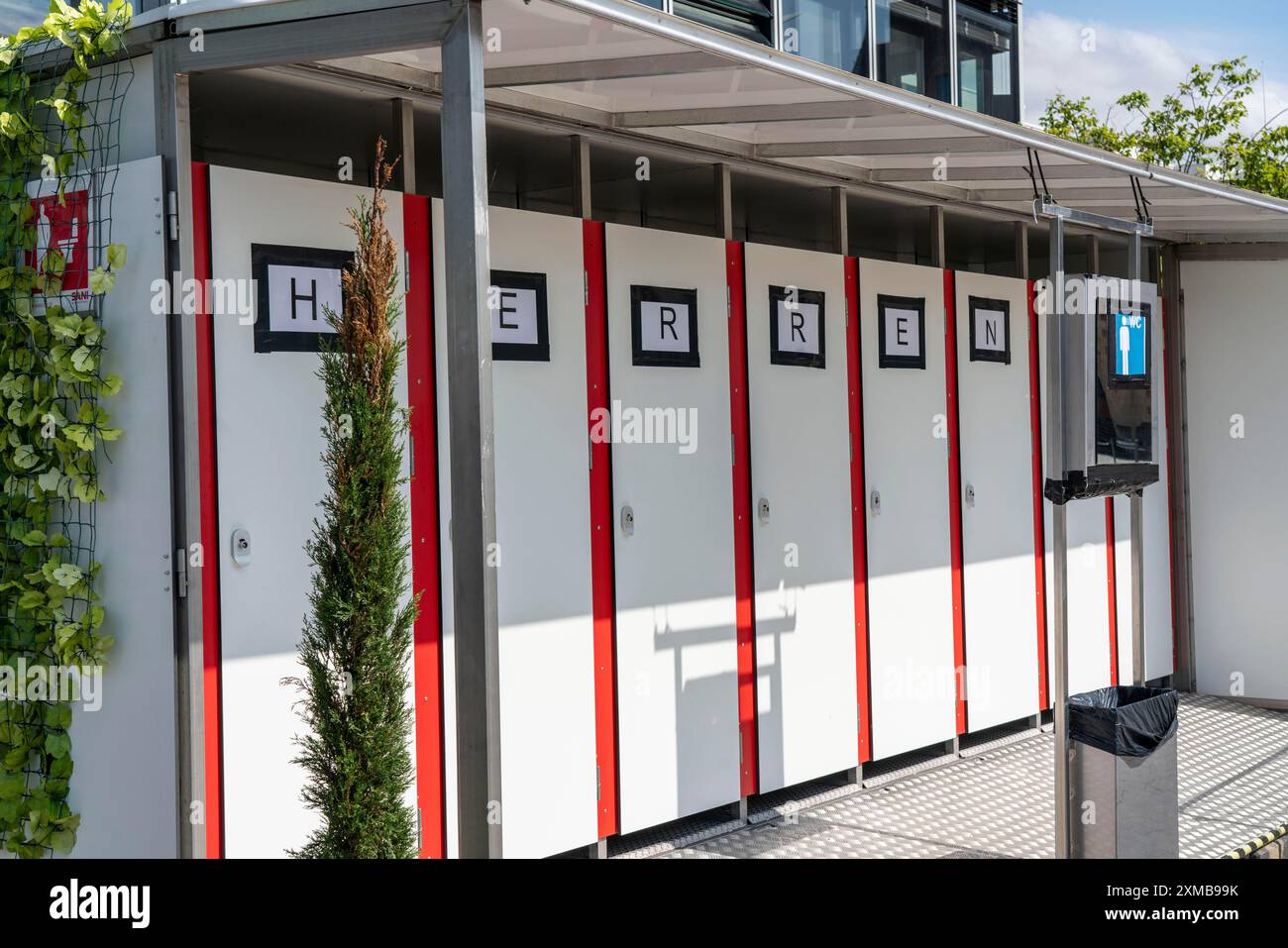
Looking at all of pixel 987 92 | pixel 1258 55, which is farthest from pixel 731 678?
pixel 1258 55

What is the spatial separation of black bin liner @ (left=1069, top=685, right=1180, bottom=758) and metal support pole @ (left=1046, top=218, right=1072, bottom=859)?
0.06 m

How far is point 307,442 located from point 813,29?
8.53 metres

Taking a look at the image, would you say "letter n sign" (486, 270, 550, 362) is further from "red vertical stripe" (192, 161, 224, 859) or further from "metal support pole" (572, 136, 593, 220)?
"red vertical stripe" (192, 161, 224, 859)

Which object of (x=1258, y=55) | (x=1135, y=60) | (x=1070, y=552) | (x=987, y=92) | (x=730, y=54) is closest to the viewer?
(x=730, y=54)

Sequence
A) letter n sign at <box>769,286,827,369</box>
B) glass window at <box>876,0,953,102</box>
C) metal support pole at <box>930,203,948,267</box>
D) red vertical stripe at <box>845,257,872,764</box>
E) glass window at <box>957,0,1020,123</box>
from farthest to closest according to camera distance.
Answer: glass window at <box>957,0,1020,123</box>, glass window at <box>876,0,953,102</box>, metal support pole at <box>930,203,948,267</box>, red vertical stripe at <box>845,257,872,764</box>, letter n sign at <box>769,286,827,369</box>

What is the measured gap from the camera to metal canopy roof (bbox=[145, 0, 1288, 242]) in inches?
140

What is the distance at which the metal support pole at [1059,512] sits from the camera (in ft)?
15.0

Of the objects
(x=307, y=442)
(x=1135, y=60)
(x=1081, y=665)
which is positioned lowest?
(x=1081, y=665)

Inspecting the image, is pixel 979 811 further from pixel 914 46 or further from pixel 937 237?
pixel 914 46

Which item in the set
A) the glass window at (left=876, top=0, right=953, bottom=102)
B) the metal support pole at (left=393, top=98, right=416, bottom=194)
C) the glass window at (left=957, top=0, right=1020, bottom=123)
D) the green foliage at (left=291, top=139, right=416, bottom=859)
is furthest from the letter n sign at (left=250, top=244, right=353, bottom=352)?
the glass window at (left=957, top=0, right=1020, bottom=123)

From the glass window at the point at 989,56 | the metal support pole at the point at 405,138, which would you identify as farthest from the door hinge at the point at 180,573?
the glass window at the point at 989,56

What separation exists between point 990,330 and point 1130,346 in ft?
7.88
